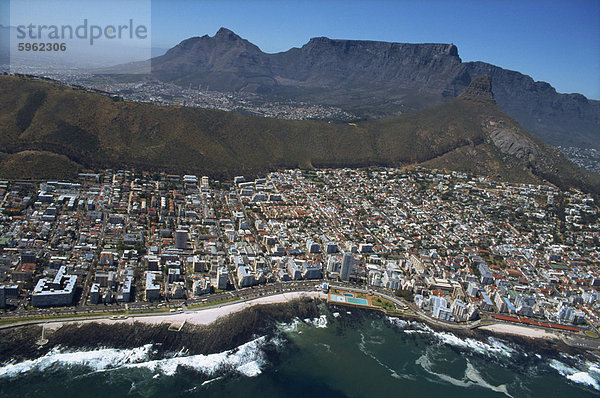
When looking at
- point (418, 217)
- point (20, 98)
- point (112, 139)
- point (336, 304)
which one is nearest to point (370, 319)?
point (336, 304)

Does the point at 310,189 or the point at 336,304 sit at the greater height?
the point at 310,189

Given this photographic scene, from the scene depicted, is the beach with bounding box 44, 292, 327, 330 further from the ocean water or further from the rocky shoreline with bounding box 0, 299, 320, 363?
the ocean water

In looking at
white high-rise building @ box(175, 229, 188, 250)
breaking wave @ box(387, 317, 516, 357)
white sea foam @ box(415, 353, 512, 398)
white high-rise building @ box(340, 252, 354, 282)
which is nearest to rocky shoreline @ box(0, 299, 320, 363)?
white high-rise building @ box(340, 252, 354, 282)

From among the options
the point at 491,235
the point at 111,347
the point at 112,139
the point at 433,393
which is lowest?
the point at 433,393

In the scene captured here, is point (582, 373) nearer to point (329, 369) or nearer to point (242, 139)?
point (329, 369)

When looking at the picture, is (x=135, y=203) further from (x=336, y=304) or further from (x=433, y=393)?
(x=433, y=393)

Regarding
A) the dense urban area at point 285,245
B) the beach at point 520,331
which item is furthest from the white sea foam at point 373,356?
the beach at point 520,331
